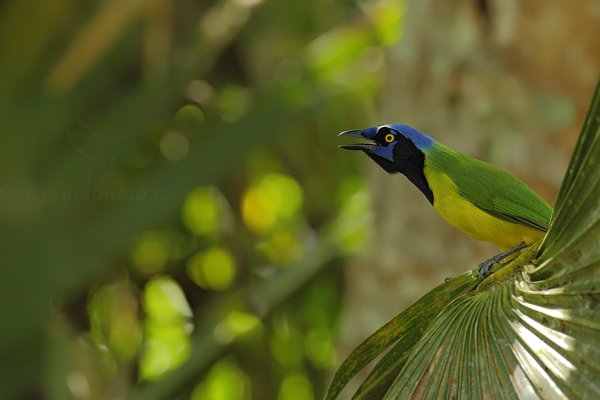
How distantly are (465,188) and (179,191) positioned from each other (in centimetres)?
292

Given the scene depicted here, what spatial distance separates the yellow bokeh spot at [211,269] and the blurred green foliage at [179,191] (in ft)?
0.04

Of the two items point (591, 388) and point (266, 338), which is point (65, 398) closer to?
point (266, 338)

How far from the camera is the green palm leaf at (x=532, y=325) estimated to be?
1.38 metres

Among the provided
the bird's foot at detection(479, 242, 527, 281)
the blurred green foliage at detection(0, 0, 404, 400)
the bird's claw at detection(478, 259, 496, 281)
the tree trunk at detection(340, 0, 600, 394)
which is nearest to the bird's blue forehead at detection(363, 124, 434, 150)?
Result: the bird's foot at detection(479, 242, 527, 281)

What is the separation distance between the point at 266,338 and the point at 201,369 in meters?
1.07

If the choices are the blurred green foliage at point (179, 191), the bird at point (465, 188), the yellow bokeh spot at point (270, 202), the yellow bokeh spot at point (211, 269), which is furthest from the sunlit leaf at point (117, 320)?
the bird at point (465, 188)

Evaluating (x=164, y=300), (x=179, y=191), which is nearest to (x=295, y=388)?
(x=164, y=300)

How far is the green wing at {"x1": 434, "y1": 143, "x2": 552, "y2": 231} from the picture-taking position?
2.67 metres

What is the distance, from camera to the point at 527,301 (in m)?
1.56

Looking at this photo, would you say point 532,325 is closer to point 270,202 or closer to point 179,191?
point 179,191

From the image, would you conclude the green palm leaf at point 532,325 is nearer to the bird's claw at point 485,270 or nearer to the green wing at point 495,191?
the bird's claw at point 485,270

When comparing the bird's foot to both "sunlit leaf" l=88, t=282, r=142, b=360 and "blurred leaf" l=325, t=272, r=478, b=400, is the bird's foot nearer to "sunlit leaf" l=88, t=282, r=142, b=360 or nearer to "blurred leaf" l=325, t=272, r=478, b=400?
"blurred leaf" l=325, t=272, r=478, b=400

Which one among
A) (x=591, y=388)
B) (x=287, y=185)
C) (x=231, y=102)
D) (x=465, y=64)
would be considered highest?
(x=231, y=102)

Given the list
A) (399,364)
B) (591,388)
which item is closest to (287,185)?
(399,364)
